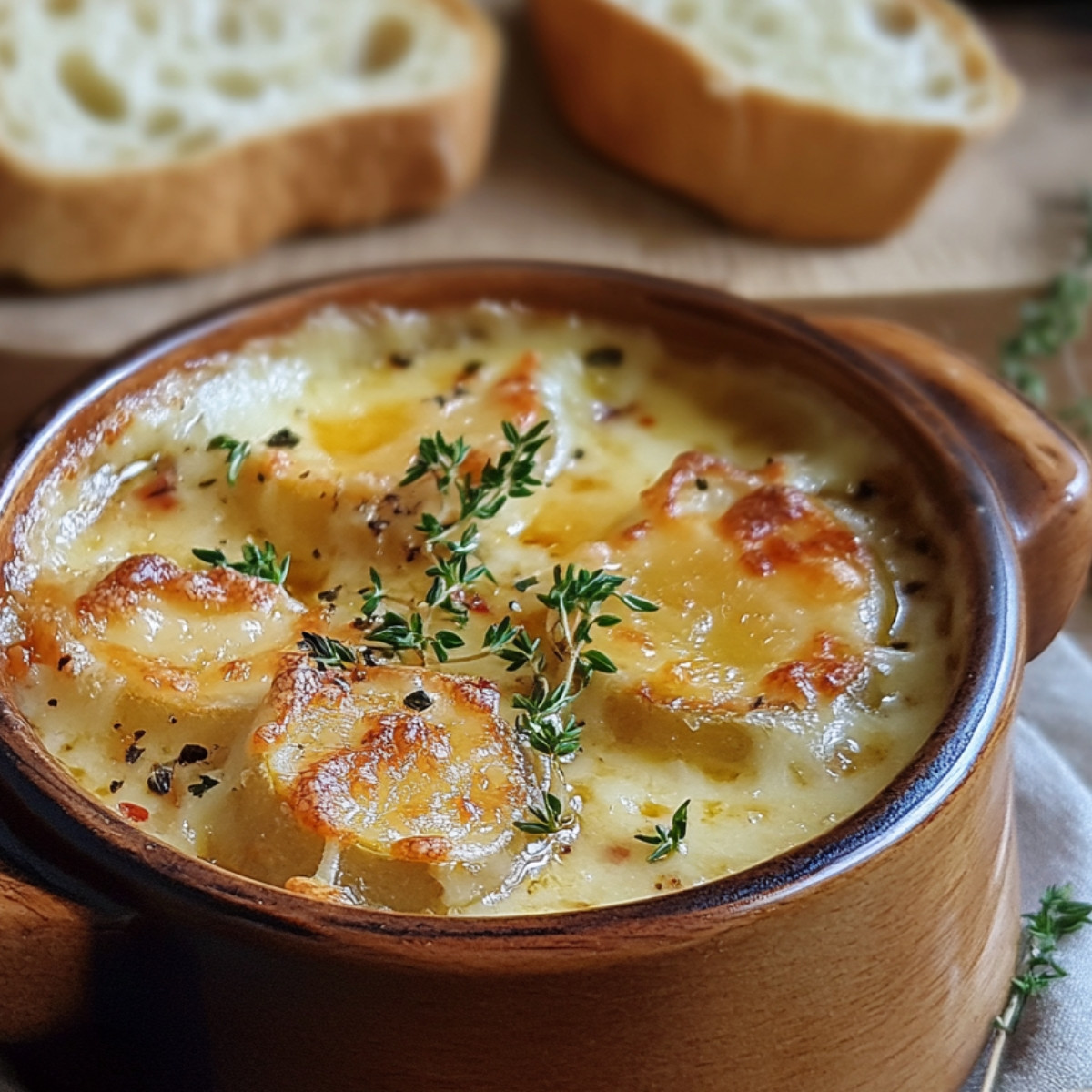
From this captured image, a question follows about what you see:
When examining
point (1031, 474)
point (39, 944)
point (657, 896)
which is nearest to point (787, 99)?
point (1031, 474)


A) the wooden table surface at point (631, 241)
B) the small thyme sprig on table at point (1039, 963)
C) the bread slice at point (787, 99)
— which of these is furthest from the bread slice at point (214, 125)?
the small thyme sprig on table at point (1039, 963)

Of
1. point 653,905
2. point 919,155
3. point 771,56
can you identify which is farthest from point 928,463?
point 771,56

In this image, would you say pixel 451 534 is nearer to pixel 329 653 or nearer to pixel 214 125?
pixel 329 653

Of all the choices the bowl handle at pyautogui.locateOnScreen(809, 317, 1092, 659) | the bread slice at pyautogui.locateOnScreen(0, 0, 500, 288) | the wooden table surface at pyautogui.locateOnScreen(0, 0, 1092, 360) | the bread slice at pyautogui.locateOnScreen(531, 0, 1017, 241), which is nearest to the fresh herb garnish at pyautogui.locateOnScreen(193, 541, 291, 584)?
the bowl handle at pyautogui.locateOnScreen(809, 317, 1092, 659)

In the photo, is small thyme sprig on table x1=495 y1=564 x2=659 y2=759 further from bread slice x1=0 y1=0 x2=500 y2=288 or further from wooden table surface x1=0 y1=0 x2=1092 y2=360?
bread slice x1=0 y1=0 x2=500 y2=288

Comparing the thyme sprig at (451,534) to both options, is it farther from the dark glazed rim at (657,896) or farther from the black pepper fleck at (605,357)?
the dark glazed rim at (657,896)

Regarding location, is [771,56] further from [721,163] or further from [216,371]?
Answer: [216,371]
